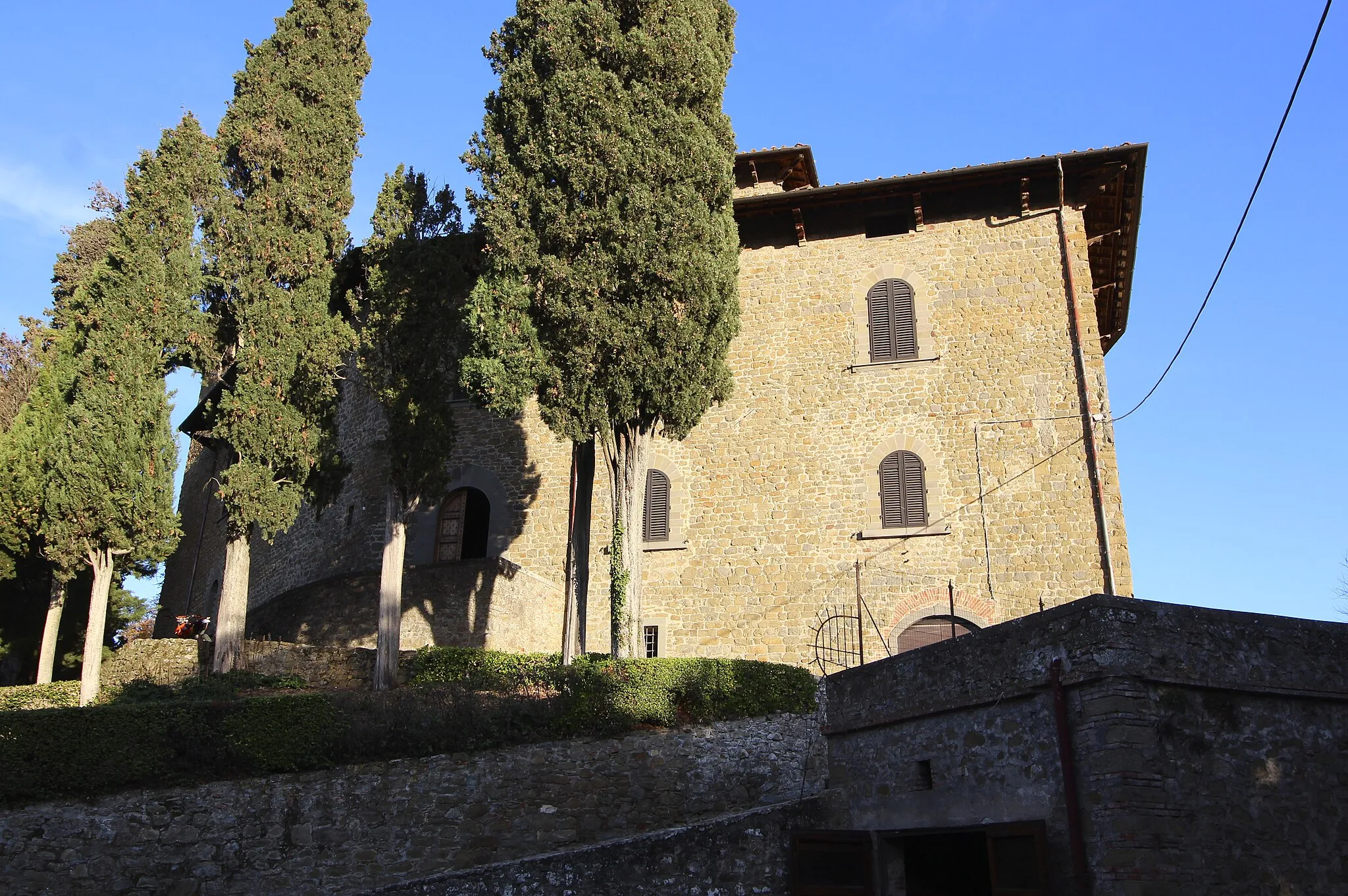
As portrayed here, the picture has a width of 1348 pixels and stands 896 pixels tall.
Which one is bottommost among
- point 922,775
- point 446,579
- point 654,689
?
point 922,775

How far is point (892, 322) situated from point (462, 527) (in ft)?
29.8

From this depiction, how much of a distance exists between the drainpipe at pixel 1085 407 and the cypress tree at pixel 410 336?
1010 centimetres

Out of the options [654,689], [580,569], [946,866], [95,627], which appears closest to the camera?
[946,866]

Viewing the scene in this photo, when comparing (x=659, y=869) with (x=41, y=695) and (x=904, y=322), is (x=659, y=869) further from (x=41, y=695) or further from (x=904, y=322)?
(x=904, y=322)

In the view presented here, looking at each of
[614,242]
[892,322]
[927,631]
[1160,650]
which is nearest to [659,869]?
[1160,650]

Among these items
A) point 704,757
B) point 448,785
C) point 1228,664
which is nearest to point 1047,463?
point 704,757

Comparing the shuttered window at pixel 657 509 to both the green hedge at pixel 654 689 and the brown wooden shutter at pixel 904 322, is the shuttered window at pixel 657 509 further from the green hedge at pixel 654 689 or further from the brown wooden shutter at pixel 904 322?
the green hedge at pixel 654 689

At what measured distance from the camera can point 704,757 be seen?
1278 cm

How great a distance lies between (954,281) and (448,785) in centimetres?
1220

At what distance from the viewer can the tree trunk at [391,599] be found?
15453 mm

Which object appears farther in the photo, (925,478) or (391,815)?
(925,478)

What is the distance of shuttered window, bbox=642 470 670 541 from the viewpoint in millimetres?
18828

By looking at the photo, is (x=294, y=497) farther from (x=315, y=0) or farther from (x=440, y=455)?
(x=315, y=0)

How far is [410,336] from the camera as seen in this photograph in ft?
55.0
